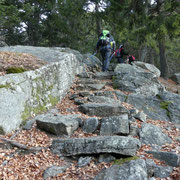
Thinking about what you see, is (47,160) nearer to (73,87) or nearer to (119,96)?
(119,96)

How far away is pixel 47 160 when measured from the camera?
3.88m

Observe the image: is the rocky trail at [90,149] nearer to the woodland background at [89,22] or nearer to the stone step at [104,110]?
the stone step at [104,110]

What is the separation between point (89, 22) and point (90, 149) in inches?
585

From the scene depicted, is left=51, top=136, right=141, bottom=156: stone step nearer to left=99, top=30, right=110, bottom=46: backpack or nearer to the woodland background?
left=99, top=30, right=110, bottom=46: backpack

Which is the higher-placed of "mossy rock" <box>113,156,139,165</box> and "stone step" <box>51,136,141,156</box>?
"stone step" <box>51,136,141,156</box>

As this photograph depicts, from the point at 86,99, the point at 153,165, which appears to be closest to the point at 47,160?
the point at 153,165

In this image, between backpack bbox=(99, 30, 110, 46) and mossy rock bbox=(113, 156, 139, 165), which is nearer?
mossy rock bbox=(113, 156, 139, 165)

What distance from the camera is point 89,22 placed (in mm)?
16984

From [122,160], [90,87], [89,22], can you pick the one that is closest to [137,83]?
[90,87]

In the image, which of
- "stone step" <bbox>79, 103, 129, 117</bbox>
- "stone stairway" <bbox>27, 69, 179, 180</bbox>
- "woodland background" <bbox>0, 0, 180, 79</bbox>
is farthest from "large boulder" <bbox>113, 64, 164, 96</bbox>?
"woodland background" <bbox>0, 0, 180, 79</bbox>

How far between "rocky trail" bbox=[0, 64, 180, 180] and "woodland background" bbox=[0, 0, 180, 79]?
335 inches

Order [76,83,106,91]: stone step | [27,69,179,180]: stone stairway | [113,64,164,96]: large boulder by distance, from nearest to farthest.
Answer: [27,69,179,180]: stone stairway
[76,83,106,91]: stone step
[113,64,164,96]: large boulder

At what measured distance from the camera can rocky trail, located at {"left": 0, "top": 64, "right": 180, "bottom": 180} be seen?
11.2 feet

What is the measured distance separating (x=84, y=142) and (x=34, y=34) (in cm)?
1495
